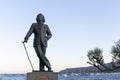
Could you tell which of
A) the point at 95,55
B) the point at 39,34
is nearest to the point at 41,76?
the point at 39,34

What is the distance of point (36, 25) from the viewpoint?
766 inches

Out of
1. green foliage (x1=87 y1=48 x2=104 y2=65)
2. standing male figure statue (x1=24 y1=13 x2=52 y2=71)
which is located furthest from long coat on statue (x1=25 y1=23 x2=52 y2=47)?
green foliage (x1=87 y1=48 x2=104 y2=65)

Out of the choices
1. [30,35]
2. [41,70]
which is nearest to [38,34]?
[30,35]

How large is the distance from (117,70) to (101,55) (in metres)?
5.26

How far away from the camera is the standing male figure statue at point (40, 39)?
63.2 feet

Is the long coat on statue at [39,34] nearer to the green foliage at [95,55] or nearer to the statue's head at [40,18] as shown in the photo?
the statue's head at [40,18]

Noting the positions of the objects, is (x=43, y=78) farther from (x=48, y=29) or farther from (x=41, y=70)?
(x=48, y=29)

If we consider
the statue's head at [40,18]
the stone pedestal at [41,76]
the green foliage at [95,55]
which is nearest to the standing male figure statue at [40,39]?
the statue's head at [40,18]

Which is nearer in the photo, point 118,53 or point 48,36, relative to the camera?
point 48,36

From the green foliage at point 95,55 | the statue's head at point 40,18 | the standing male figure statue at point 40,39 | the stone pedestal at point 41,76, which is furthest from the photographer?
the green foliage at point 95,55

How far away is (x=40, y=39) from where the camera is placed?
19344 mm

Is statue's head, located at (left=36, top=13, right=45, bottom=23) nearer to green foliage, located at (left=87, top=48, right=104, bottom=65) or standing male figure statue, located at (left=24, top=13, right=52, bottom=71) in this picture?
standing male figure statue, located at (left=24, top=13, right=52, bottom=71)

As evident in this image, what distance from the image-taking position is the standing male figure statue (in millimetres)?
19266

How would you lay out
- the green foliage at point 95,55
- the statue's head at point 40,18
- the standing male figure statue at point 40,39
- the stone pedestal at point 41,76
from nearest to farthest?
the stone pedestal at point 41,76, the standing male figure statue at point 40,39, the statue's head at point 40,18, the green foliage at point 95,55
